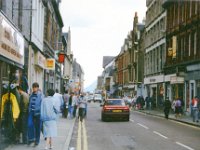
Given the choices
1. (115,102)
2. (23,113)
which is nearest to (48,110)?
(23,113)

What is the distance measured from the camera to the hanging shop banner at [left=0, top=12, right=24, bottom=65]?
12.2 m

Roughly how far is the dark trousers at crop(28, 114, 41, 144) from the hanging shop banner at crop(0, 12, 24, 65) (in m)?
1.85

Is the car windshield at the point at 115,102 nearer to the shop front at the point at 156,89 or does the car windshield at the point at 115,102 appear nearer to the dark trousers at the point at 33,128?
the dark trousers at the point at 33,128

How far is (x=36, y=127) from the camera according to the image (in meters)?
14.9

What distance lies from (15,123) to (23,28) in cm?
1092

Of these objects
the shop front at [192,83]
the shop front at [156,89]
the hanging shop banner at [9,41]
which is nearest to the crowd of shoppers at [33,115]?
the hanging shop banner at [9,41]

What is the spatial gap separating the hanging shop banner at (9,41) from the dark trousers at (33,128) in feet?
6.06

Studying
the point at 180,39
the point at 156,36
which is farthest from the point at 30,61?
the point at 156,36

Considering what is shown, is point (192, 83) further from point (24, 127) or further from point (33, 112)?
point (33, 112)

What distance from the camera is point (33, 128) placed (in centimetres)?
1477

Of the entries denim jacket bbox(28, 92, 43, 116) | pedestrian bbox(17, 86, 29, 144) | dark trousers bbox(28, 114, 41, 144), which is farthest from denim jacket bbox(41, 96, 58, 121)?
pedestrian bbox(17, 86, 29, 144)

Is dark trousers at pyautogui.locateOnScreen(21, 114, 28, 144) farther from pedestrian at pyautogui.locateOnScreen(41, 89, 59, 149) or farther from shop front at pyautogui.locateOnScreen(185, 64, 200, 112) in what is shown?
shop front at pyautogui.locateOnScreen(185, 64, 200, 112)

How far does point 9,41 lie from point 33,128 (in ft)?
9.73

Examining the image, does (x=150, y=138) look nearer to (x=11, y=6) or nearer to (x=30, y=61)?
(x=11, y=6)
